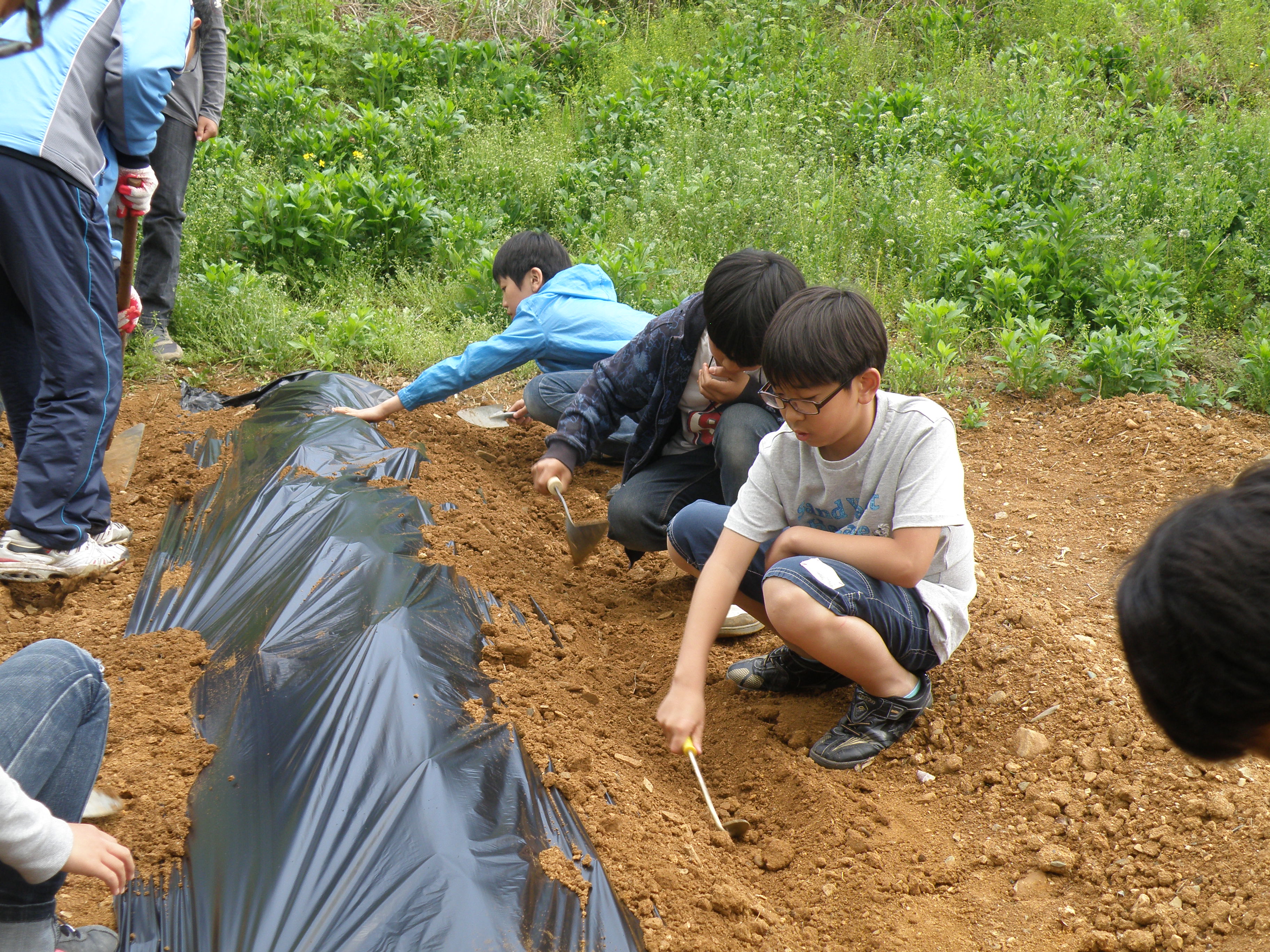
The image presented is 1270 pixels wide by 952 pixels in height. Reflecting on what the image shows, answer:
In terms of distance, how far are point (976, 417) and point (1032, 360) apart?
42 cm

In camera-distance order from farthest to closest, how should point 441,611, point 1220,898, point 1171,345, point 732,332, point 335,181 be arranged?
point 335,181
point 1171,345
point 732,332
point 441,611
point 1220,898

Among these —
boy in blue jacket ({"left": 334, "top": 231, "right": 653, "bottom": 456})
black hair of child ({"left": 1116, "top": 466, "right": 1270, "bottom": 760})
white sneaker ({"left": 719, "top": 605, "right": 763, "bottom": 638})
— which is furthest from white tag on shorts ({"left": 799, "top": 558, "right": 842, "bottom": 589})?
boy in blue jacket ({"left": 334, "top": 231, "right": 653, "bottom": 456})

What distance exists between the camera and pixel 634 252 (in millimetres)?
4969

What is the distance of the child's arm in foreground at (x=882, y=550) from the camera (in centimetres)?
198

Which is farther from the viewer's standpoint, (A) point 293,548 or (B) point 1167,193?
(B) point 1167,193

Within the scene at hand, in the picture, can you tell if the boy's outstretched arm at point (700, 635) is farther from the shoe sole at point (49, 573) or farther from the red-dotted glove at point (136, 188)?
the red-dotted glove at point (136, 188)

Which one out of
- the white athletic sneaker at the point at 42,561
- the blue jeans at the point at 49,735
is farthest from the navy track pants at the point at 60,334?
the blue jeans at the point at 49,735

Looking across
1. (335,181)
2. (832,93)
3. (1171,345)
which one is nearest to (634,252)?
(335,181)

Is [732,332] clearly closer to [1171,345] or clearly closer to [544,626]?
[544,626]

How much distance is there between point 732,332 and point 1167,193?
3.96 metres

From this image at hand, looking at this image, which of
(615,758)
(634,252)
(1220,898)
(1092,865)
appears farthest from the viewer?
(634,252)

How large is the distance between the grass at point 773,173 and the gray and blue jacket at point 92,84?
160 centimetres

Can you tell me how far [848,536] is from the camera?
2.06 meters

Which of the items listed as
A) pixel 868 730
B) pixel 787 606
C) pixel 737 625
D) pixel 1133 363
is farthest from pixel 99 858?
pixel 1133 363
